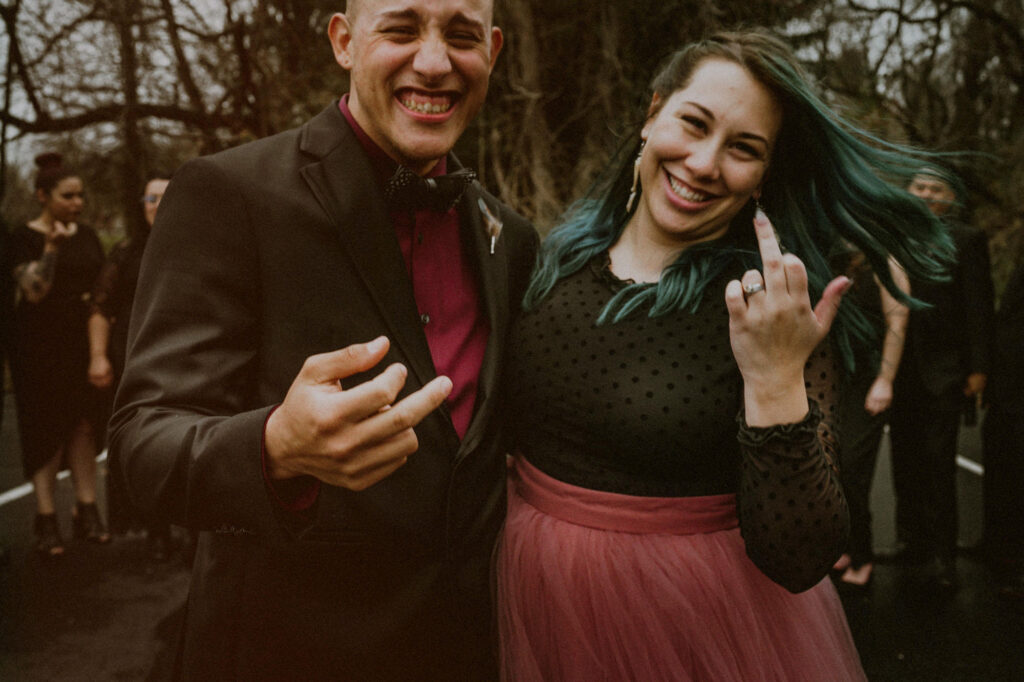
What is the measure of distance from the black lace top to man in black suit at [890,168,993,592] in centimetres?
280

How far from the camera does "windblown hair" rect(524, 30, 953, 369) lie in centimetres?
164

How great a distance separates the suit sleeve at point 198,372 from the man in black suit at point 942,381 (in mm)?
3632

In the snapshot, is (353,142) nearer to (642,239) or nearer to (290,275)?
(290,275)

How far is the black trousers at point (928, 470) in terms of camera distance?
3.95 m

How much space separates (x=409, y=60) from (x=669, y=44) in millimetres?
4653

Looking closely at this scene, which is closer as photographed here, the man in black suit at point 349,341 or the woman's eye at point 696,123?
the man in black suit at point 349,341

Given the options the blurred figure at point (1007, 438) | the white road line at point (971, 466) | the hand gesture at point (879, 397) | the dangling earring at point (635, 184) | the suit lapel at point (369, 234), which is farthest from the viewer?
the white road line at point (971, 466)

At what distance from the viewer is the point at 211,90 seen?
5355mm

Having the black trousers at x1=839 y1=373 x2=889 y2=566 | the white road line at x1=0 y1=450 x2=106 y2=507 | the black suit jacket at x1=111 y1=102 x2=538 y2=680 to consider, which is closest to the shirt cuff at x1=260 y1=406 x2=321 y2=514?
the black suit jacket at x1=111 y1=102 x2=538 y2=680

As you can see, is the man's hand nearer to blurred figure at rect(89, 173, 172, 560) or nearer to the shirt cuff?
the shirt cuff

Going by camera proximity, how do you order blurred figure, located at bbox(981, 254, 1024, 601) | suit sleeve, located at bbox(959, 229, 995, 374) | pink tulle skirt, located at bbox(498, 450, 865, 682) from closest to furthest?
pink tulle skirt, located at bbox(498, 450, 865, 682) < suit sleeve, located at bbox(959, 229, 995, 374) < blurred figure, located at bbox(981, 254, 1024, 601)

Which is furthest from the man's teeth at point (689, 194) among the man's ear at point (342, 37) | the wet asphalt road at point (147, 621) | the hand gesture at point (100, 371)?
the hand gesture at point (100, 371)

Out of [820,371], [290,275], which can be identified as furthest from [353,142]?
[820,371]

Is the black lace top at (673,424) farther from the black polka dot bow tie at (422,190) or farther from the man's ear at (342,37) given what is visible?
the man's ear at (342,37)
